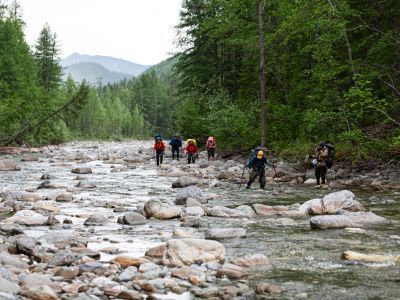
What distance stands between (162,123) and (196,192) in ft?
388

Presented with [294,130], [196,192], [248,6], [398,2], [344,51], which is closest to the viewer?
[196,192]

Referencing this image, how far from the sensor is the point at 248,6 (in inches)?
1231

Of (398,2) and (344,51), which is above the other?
(398,2)

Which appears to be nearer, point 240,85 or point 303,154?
point 303,154

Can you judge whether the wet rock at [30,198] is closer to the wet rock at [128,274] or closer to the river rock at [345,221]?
the river rock at [345,221]

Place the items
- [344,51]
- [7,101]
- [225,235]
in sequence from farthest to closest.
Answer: [7,101], [344,51], [225,235]

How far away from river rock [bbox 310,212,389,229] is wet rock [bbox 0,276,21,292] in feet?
19.1

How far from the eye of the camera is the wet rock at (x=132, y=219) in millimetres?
9995

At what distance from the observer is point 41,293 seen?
504 cm

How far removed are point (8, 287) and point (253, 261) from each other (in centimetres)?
311

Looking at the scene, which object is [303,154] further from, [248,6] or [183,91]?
[183,91]

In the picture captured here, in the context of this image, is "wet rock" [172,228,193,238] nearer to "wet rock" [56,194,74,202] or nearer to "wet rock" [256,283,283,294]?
"wet rock" [256,283,283,294]

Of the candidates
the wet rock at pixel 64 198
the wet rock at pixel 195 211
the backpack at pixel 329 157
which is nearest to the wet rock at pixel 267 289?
the wet rock at pixel 195 211

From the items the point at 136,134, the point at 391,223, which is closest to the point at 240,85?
the point at 391,223
